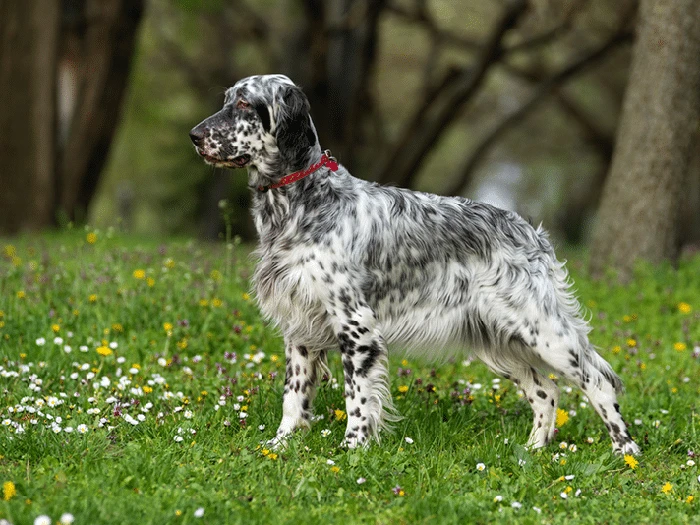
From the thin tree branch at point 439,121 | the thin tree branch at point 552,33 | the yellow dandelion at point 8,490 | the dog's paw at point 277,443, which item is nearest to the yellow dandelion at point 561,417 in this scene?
the dog's paw at point 277,443

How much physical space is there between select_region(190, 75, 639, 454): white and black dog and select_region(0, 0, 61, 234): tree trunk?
8.07 metres

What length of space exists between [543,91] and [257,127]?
11.5 m

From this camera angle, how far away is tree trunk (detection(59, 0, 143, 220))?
13.1m

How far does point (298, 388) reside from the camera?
4719 mm

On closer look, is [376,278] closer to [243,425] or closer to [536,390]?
[243,425]

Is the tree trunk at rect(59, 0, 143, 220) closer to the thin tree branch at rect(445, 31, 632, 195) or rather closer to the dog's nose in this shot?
the thin tree branch at rect(445, 31, 632, 195)

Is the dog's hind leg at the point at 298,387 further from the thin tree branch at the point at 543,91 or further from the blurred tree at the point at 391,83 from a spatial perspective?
the thin tree branch at the point at 543,91

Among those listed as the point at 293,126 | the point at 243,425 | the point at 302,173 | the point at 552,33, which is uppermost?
the point at 552,33

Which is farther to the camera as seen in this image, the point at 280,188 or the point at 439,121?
the point at 439,121

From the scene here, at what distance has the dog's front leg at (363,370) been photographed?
4.43 meters

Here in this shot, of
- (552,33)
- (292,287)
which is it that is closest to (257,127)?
(292,287)

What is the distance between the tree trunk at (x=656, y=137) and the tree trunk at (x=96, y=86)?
8.10 m

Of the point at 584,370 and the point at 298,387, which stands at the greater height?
the point at 584,370

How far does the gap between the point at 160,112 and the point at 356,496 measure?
18.1m
